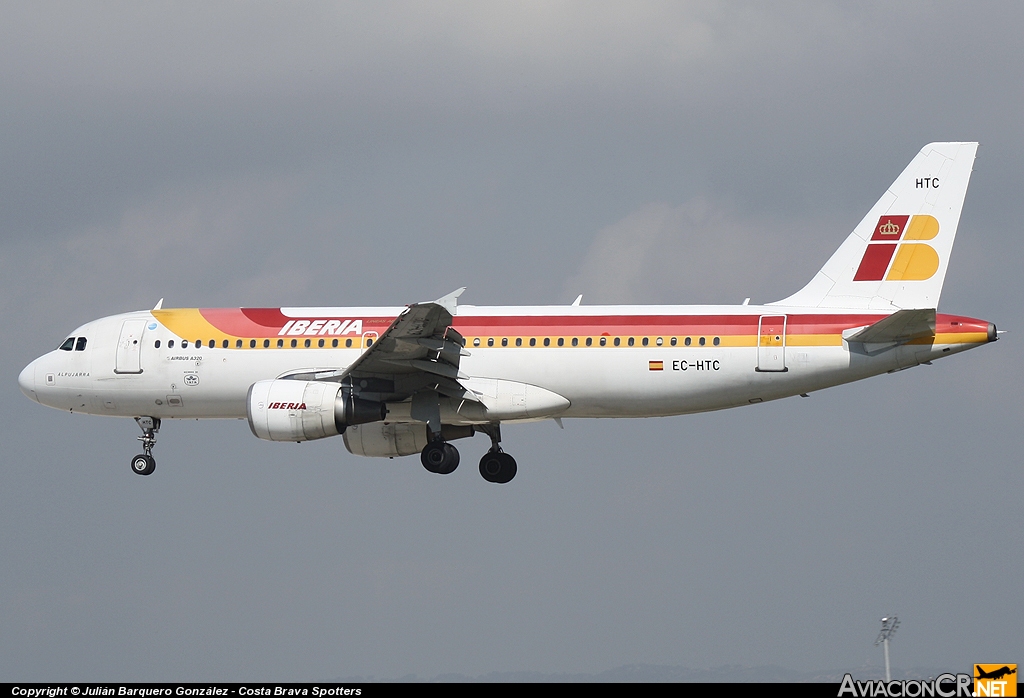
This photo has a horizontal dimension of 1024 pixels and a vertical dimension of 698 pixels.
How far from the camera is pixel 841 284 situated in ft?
129

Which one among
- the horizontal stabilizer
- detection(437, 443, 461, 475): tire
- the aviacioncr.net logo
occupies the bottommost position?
the aviacioncr.net logo

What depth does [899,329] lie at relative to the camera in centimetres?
3675

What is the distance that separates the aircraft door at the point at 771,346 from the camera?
3766cm

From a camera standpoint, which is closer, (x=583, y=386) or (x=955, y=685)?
(x=955, y=685)

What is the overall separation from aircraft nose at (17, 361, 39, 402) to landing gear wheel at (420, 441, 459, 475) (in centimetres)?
1221

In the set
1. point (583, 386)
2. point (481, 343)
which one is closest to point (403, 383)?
point (481, 343)

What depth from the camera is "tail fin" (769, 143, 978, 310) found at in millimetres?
39125

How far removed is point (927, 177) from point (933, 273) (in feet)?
8.97

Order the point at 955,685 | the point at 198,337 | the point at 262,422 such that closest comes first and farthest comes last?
the point at 955,685
the point at 262,422
the point at 198,337

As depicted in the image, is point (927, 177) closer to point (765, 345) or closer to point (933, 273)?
point (933, 273)

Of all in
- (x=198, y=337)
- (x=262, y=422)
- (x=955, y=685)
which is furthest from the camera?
(x=198, y=337)

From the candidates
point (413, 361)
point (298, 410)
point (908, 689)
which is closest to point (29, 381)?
point (298, 410)

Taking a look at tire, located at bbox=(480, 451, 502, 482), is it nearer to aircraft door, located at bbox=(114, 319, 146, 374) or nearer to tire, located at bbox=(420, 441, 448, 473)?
tire, located at bbox=(420, 441, 448, 473)

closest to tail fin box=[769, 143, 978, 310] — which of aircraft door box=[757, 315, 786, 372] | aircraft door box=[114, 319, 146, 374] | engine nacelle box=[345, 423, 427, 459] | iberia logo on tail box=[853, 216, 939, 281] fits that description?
iberia logo on tail box=[853, 216, 939, 281]
